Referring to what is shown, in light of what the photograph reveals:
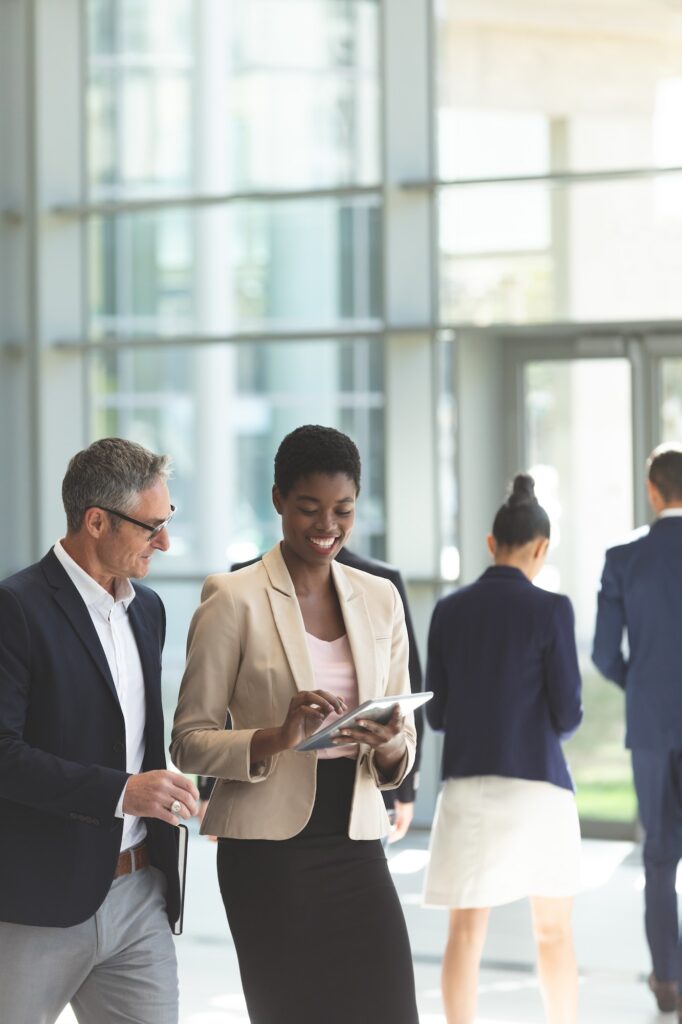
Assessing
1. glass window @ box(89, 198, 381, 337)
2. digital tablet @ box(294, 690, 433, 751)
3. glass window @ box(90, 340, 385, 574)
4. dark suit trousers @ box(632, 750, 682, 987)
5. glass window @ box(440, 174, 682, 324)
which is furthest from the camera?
glass window @ box(89, 198, 381, 337)

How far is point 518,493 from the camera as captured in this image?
4.34m

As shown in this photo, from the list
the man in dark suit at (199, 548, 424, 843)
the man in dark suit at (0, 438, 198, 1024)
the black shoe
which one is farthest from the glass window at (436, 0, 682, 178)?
the man in dark suit at (0, 438, 198, 1024)

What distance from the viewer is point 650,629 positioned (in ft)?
16.4

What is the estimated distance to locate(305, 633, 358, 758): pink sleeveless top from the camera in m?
2.75

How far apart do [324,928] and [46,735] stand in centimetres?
61

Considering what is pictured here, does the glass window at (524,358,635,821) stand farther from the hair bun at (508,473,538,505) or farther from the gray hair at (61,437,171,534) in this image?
the gray hair at (61,437,171,534)

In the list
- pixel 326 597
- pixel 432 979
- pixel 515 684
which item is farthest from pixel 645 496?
pixel 326 597

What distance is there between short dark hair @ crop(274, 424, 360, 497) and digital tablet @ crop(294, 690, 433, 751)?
40cm

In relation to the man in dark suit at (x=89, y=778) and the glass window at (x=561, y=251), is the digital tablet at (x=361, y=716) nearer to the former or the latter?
the man in dark suit at (x=89, y=778)

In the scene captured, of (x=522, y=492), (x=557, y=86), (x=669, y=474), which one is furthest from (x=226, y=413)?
(x=522, y=492)

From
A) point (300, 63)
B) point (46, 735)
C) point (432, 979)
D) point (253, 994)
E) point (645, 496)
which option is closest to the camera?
point (46, 735)

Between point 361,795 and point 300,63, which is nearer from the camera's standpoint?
point 361,795

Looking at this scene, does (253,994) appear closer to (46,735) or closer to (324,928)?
(324,928)

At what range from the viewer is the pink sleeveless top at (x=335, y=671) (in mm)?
2754
